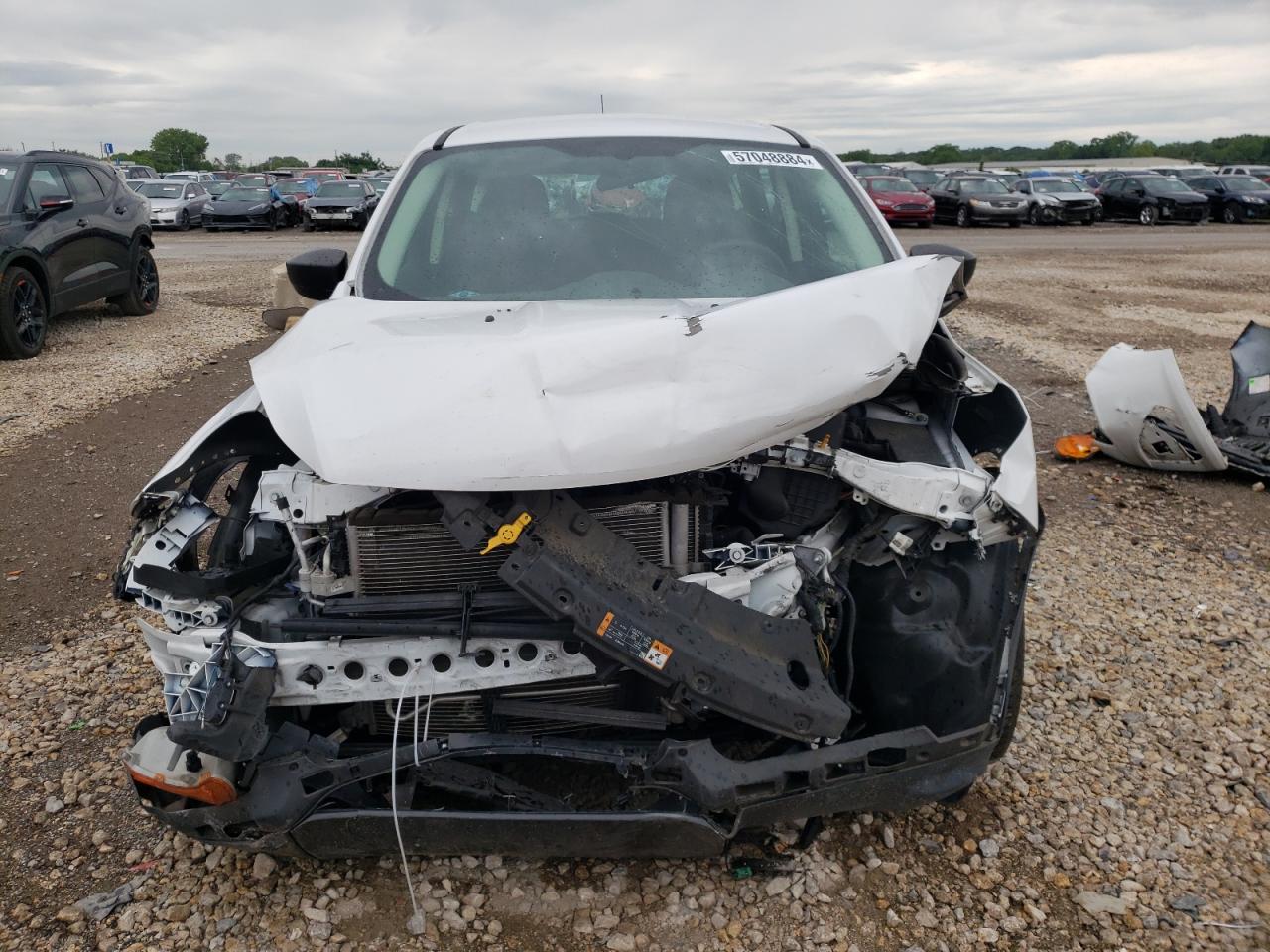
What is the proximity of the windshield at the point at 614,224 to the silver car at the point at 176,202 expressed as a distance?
24778 millimetres

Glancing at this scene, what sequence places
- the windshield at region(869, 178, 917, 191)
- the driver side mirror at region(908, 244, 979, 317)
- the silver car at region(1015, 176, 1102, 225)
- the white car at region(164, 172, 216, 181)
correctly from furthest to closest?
the white car at region(164, 172, 216, 181), the silver car at region(1015, 176, 1102, 225), the windshield at region(869, 178, 917, 191), the driver side mirror at region(908, 244, 979, 317)

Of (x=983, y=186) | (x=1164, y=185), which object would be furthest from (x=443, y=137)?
(x=1164, y=185)

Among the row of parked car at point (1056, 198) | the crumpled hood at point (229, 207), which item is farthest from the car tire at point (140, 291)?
the row of parked car at point (1056, 198)

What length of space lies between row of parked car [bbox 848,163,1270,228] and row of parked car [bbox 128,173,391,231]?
507 inches

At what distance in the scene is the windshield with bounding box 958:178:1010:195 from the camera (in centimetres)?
2562

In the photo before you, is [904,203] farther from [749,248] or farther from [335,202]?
[749,248]

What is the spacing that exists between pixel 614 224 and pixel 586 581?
1.66 m

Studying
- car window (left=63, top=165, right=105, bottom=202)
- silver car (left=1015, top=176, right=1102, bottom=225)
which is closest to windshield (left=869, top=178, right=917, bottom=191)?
silver car (left=1015, top=176, right=1102, bottom=225)

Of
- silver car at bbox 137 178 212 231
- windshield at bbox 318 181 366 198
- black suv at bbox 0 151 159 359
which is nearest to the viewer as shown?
black suv at bbox 0 151 159 359

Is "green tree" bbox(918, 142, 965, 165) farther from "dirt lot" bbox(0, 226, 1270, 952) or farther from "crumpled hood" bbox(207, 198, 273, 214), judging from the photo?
"dirt lot" bbox(0, 226, 1270, 952)

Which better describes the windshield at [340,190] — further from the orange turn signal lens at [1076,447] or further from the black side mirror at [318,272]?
the black side mirror at [318,272]

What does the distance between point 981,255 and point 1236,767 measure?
1725cm

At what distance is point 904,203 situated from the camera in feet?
79.4

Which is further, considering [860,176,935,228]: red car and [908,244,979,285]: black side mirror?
[860,176,935,228]: red car
